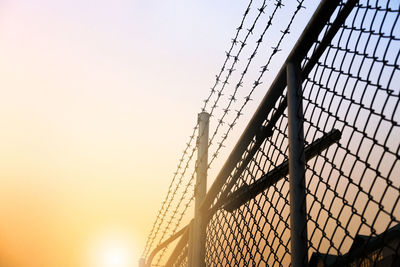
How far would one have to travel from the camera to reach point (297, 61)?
174cm

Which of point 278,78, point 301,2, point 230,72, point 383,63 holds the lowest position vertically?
point 383,63

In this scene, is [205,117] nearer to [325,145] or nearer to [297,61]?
[297,61]

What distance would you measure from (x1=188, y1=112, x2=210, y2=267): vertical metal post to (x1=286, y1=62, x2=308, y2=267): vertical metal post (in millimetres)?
1531

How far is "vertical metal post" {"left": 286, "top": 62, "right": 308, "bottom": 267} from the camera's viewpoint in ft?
4.65

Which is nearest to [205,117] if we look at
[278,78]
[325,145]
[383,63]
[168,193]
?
[168,193]

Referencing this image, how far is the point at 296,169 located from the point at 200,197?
1.64 metres

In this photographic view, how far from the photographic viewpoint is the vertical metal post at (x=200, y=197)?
2893mm

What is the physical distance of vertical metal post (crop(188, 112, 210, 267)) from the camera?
2.89m

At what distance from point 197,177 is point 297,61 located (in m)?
1.69

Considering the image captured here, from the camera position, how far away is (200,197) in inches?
121

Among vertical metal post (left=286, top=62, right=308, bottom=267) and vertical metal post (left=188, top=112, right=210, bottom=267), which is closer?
vertical metal post (left=286, top=62, right=308, bottom=267)

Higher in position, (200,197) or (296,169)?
(200,197)

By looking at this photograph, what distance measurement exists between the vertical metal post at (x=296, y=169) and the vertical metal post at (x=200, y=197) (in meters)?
1.53

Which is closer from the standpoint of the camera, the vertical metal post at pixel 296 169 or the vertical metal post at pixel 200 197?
the vertical metal post at pixel 296 169
